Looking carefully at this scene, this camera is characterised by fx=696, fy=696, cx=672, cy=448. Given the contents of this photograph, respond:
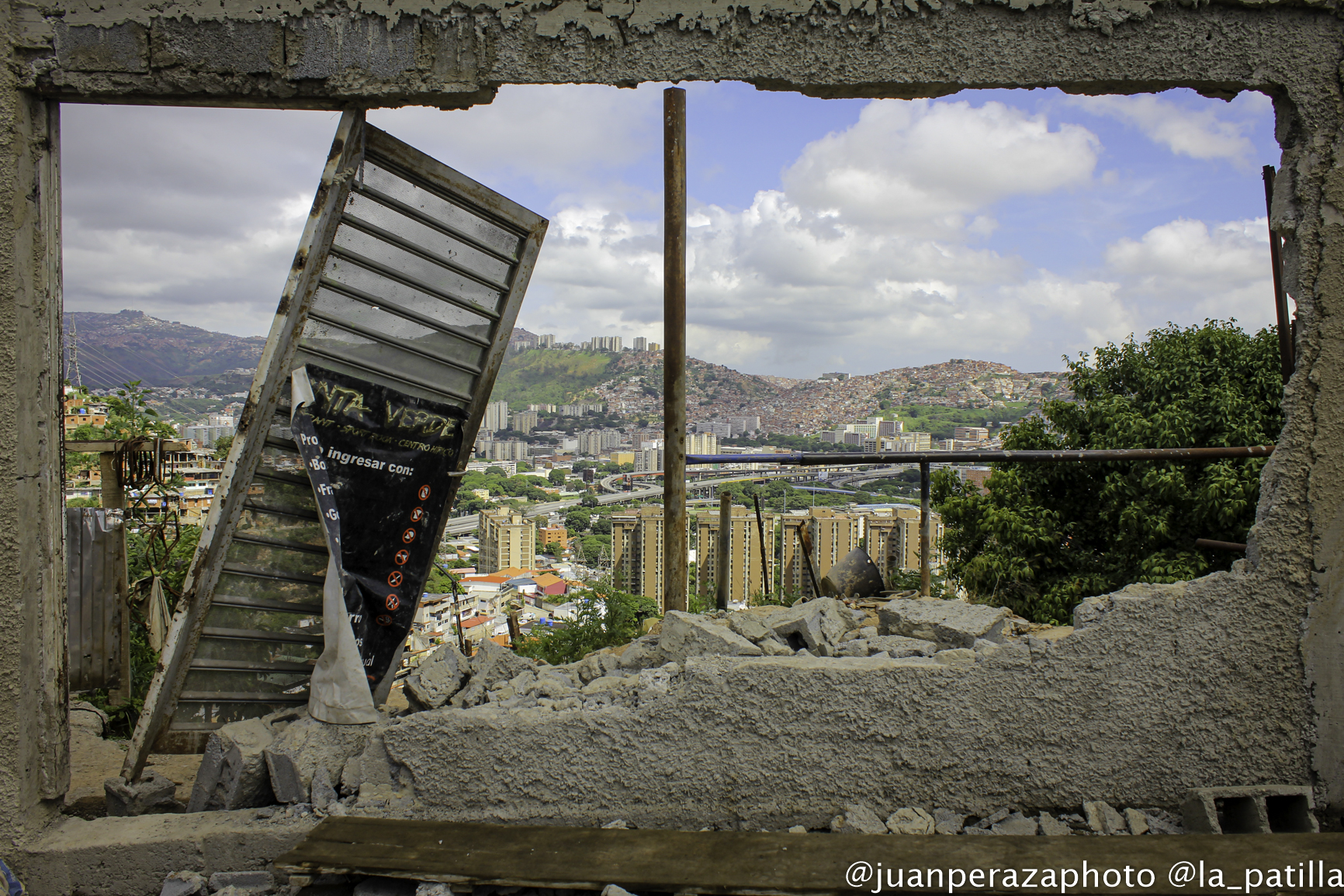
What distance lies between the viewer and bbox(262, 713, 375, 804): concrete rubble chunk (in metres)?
2.60

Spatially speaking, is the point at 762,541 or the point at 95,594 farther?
the point at 762,541

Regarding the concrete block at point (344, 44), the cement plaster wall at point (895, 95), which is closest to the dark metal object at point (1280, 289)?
the cement plaster wall at point (895, 95)

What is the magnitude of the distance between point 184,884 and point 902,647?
2.74 metres

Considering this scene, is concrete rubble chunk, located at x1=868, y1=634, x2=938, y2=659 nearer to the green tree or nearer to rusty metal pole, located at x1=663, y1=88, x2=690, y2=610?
rusty metal pole, located at x1=663, y1=88, x2=690, y2=610

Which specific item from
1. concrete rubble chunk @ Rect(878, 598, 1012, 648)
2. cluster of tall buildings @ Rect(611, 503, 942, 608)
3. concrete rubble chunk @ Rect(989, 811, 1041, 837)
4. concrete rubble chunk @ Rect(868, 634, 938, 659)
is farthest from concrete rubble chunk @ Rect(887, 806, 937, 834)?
cluster of tall buildings @ Rect(611, 503, 942, 608)

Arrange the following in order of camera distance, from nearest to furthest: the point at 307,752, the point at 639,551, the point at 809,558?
the point at 307,752 → the point at 809,558 → the point at 639,551

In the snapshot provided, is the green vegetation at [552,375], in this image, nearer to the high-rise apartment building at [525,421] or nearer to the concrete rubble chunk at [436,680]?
the high-rise apartment building at [525,421]

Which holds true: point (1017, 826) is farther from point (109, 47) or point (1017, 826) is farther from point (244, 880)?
point (109, 47)

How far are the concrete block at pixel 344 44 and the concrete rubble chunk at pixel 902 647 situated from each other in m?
2.81

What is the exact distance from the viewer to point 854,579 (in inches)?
168

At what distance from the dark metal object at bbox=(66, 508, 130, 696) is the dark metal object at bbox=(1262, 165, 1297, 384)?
17.7ft

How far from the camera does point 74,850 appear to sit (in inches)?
98.7

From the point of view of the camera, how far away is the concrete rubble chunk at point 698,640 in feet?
9.06

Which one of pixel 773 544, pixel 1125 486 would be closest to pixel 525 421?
pixel 1125 486
